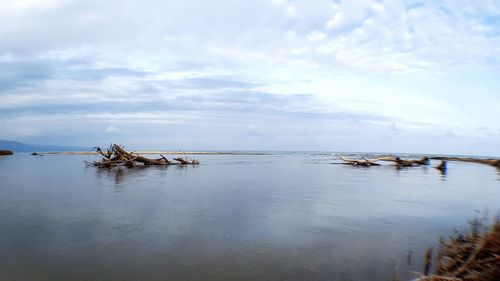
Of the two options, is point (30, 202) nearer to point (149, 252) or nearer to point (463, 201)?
point (149, 252)

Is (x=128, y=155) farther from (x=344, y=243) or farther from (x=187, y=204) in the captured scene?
(x=344, y=243)

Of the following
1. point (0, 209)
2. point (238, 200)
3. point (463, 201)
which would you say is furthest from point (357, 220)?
point (0, 209)

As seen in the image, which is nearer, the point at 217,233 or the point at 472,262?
the point at 472,262

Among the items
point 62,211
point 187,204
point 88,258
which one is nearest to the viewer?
point 88,258

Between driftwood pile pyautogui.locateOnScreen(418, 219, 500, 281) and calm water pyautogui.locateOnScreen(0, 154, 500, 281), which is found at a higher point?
driftwood pile pyautogui.locateOnScreen(418, 219, 500, 281)

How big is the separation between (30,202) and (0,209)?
1.43 metres

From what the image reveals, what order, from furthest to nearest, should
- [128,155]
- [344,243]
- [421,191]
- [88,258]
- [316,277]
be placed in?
[128,155]
[421,191]
[344,243]
[88,258]
[316,277]

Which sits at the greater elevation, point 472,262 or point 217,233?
point 472,262

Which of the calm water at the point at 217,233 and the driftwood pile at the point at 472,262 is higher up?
the driftwood pile at the point at 472,262

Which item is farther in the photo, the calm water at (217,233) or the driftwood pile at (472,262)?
the calm water at (217,233)

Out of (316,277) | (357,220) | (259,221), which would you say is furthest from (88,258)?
(357,220)

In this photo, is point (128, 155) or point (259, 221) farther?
point (128, 155)

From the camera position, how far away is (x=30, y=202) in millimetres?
13227

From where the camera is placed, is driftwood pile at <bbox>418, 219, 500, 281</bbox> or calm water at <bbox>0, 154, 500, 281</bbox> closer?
driftwood pile at <bbox>418, 219, 500, 281</bbox>
